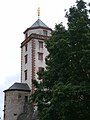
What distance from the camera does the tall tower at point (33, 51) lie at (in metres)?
56.5

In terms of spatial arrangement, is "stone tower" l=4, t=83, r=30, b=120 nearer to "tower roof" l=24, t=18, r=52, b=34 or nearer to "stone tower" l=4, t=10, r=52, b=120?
"stone tower" l=4, t=10, r=52, b=120

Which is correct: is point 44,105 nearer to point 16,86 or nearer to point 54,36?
point 54,36

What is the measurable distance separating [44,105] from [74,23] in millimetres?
7510

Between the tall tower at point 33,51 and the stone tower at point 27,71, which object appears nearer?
the stone tower at point 27,71

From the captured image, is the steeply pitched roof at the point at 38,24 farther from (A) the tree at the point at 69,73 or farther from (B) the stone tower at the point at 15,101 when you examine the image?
(A) the tree at the point at 69,73

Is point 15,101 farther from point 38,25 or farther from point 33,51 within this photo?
point 38,25

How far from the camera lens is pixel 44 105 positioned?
30.3 m

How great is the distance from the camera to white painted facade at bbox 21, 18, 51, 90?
5638 centimetres

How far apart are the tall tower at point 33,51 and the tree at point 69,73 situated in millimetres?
23508

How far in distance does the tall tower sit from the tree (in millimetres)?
23508

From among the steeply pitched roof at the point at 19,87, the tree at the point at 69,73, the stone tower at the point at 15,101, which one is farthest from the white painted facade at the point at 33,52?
the tree at the point at 69,73

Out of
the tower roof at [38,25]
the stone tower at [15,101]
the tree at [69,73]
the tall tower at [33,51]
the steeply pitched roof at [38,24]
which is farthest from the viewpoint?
the steeply pitched roof at [38,24]

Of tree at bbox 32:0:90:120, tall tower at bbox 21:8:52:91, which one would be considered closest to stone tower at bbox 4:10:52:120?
tall tower at bbox 21:8:52:91

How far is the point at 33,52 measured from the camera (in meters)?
57.1
